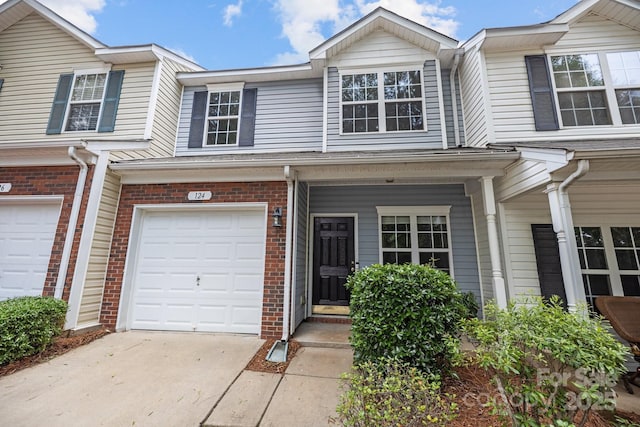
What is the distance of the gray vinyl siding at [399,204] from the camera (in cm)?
516

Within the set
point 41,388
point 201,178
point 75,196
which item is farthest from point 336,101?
point 41,388

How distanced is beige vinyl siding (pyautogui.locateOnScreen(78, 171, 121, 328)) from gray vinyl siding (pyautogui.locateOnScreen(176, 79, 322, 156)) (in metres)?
1.98

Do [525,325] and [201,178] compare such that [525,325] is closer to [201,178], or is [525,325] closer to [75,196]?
[201,178]

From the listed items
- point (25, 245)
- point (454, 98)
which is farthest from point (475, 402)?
point (25, 245)

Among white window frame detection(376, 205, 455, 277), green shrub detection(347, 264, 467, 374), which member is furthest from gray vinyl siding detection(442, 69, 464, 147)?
green shrub detection(347, 264, 467, 374)

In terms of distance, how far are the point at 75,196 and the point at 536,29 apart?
8.71 meters

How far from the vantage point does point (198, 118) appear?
640 cm

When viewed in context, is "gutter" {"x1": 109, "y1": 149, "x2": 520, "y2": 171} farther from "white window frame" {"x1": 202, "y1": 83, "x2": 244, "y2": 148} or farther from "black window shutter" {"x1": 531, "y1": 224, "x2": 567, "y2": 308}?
"white window frame" {"x1": 202, "y1": 83, "x2": 244, "y2": 148}

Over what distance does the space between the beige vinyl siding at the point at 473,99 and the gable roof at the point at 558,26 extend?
368 millimetres

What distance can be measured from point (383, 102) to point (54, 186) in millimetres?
6494

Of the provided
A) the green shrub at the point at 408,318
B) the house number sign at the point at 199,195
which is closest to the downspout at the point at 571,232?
the green shrub at the point at 408,318

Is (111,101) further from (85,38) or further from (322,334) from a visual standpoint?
(322,334)

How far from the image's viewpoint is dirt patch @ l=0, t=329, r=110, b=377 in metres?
3.12

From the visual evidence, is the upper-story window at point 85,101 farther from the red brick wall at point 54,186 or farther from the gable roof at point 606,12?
the gable roof at point 606,12
